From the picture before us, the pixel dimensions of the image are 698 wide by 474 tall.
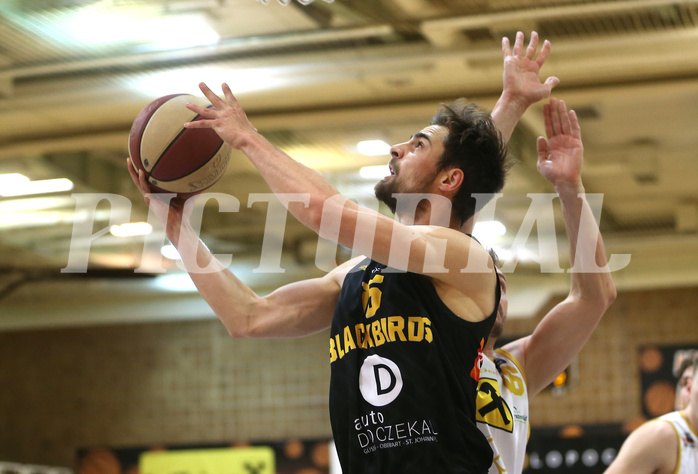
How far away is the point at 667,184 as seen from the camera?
10.2 meters

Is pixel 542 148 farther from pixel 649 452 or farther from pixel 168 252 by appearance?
pixel 168 252

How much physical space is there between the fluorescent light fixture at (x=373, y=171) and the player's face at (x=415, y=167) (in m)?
6.14

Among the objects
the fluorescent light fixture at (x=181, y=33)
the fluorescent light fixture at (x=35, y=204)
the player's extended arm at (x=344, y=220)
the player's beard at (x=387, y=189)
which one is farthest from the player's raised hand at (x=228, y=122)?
the fluorescent light fixture at (x=35, y=204)

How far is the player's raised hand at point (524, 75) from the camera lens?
10.9 ft

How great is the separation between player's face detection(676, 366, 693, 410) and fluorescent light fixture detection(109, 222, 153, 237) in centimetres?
734

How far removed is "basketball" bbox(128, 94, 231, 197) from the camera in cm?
297

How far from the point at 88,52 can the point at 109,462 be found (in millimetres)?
9271

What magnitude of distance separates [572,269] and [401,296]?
898mm

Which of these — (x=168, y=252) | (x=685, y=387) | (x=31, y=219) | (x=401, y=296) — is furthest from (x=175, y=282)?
(x=401, y=296)

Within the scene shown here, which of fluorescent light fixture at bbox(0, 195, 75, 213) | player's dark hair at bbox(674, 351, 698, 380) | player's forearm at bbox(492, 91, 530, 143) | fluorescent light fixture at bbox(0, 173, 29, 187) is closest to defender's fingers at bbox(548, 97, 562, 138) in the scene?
player's forearm at bbox(492, 91, 530, 143)

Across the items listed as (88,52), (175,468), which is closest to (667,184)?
(88,52)

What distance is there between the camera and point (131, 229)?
11242 millimetres

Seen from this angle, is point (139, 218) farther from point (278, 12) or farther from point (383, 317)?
point (383, 317)

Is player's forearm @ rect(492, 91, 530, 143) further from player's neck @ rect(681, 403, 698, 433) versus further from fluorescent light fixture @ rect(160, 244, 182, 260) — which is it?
fluorescent light fixture @ rect(160, 244, 182, 260)
